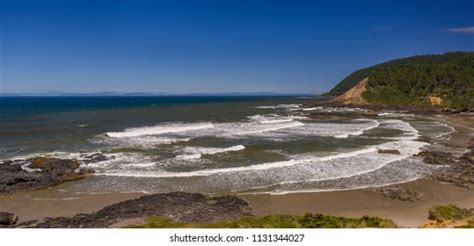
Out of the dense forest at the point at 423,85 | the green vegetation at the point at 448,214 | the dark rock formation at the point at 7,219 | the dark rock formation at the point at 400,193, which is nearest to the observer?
the green vegetation at the point at 448,214

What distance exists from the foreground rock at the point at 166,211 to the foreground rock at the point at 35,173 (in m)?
5.29

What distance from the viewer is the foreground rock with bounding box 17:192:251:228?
37.6 feet

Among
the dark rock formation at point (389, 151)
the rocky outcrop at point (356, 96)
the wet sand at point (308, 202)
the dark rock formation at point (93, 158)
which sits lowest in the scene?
the wet sand at point (308, 202)

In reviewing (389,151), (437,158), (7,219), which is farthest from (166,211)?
(437,158)

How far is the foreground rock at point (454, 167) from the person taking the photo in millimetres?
17109

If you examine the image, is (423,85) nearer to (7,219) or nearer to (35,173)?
(35,173)

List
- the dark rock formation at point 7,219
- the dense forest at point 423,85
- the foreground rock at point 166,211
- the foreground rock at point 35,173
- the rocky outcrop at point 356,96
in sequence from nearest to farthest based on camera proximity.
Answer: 1. the foreground rock at point 166,211
2. the dark rock formation at point 7,219
3. the foreground rock at point 35,173
4. the dense forest at point 423,85
5. the rocky outcrop at point 356,96

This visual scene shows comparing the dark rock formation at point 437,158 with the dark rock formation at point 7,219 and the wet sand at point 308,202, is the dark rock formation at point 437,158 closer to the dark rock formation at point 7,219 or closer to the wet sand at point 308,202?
the wet sand at point 308,202

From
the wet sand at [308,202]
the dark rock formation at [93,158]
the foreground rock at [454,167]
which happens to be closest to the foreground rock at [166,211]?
the wet sand at [308,202]

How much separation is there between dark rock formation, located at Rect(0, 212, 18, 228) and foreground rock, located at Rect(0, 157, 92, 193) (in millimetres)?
3767

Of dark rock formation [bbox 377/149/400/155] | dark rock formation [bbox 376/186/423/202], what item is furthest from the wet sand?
dark rock formation [bbox 377/149/400/155]

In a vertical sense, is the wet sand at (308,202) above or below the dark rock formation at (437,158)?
below

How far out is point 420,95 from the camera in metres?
71.2
